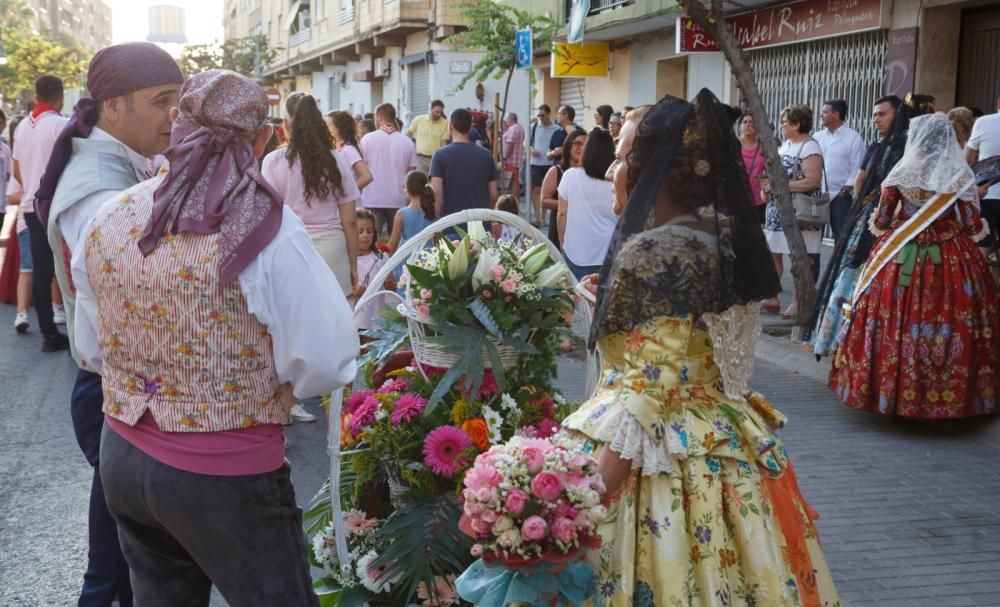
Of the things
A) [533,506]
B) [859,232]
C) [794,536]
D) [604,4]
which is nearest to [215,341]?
[533,506]

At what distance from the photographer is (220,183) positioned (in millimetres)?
2586

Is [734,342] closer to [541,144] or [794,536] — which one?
[794,536]

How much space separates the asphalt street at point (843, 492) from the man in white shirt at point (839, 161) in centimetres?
362

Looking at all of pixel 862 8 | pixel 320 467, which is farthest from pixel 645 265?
pixel 862 8

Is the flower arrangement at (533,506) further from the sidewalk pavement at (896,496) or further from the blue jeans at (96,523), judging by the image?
the sidewalk pavement at (896,496)

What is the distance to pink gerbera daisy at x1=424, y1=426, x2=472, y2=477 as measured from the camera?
3.54 metres

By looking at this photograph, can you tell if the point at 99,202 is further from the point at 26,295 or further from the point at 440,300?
the point at 26,295

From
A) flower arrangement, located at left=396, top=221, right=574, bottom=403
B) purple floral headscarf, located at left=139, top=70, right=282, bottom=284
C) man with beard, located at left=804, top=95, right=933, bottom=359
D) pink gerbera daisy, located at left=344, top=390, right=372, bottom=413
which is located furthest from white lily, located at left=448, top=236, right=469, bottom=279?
man with beard, located at left=804, top=95, right=933, bottom=359

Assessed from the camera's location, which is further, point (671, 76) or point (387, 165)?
point (671, 76)

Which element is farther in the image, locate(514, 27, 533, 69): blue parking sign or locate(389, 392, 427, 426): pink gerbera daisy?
locate(514, 27, 533, 69): blue parking sign

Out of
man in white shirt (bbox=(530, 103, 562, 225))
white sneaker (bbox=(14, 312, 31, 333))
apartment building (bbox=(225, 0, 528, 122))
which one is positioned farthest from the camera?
apartment building (bbox=(225, 0, 528, 122))

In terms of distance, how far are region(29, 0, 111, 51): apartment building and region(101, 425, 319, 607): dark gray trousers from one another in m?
102

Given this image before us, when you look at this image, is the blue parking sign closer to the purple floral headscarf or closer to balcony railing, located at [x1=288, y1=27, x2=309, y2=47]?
the purple floral headscarf

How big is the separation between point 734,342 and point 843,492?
3.20 metres
